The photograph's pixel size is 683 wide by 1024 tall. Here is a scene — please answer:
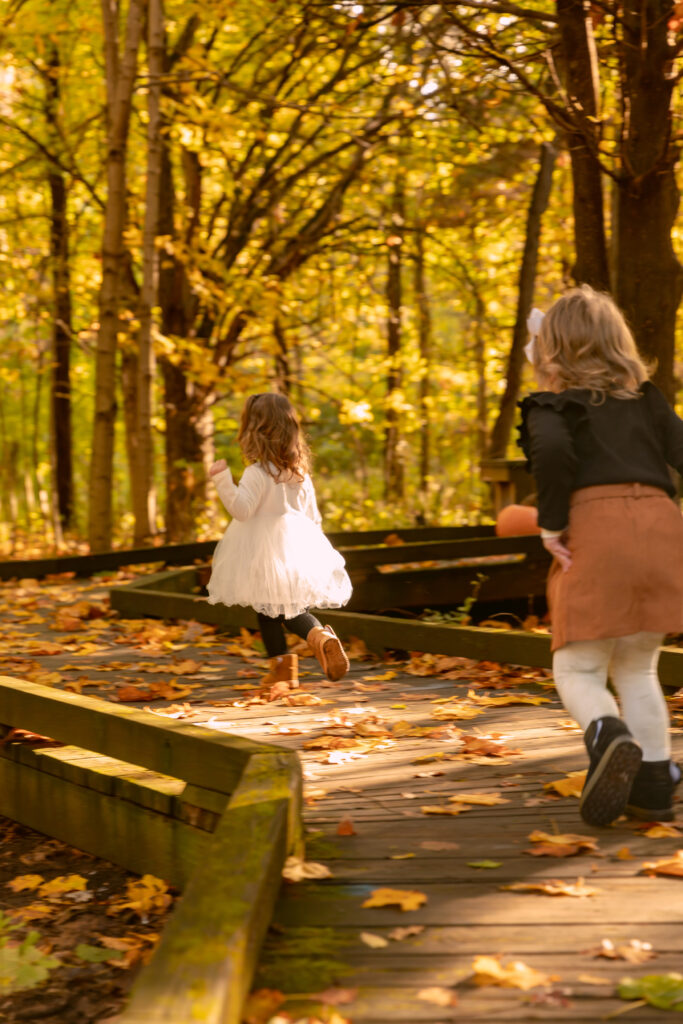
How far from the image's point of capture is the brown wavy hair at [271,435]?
6.38m

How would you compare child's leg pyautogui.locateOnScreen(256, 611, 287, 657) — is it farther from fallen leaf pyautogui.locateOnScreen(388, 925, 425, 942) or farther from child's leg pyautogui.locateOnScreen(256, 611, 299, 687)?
fallen leaf pyautogui.locateOnScreen(388, 925, 425, 942)

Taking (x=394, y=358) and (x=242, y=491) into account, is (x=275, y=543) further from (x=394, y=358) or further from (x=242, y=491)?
(x=394, y=358)

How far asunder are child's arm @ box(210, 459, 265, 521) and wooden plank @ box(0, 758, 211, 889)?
1.69 meters

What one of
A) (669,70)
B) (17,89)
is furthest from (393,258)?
(669,70)

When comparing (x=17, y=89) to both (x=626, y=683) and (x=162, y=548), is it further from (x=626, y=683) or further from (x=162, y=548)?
(x=626, y=683)

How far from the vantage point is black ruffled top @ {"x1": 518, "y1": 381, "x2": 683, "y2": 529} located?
12.6 feet

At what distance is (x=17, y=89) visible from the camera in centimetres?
1625

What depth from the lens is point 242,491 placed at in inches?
249

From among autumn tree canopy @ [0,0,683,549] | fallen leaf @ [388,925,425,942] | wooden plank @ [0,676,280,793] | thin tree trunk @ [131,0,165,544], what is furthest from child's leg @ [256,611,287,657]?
thin tree trunk @ [131,0,165,544]

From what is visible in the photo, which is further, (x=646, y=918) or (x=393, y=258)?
(x=393, y=258)

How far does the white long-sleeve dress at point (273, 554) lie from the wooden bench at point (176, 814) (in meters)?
1.29

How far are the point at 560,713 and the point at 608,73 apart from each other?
8.36 m

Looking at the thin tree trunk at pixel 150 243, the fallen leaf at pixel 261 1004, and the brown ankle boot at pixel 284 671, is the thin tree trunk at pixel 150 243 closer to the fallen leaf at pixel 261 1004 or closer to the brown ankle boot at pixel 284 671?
the brown ankle boot at pixel 284 671

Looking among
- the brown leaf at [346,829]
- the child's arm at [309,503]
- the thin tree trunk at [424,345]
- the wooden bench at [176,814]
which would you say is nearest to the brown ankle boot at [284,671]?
the child's arm at [309,503]
